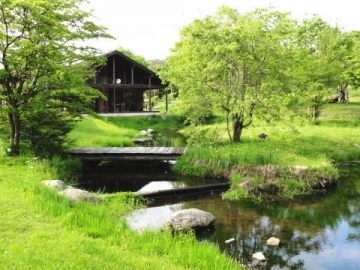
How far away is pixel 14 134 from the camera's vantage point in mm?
20016

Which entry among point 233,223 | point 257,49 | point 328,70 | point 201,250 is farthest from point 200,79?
point 328,70

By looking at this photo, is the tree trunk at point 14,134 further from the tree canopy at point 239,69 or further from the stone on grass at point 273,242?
the stone on grass at point 273,242

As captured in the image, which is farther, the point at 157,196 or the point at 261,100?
the point at 261,100

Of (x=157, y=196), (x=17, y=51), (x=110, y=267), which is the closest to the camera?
(x=110, y=267)

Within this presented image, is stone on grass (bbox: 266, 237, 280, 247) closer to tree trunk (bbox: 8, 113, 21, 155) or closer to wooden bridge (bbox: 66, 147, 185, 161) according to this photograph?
wooden bridge (bbox: 66, 147, 185, 161)

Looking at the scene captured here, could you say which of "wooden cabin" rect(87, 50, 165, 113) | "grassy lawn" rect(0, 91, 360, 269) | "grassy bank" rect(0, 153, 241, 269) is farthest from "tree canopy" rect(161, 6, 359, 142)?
"wooden cabin" rect(87, 50, 165, 113)

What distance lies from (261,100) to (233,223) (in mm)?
9784

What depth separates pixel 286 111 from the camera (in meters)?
22.2

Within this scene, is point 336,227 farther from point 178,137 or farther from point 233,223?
point 178,137

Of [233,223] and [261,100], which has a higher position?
[261,100]

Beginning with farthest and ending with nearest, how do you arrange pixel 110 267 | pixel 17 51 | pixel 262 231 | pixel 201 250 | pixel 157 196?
pixel 17 51 → pixel 157 196 → pixel 262 231 → pixel 201 250 → pixel 110 267

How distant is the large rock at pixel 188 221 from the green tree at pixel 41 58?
8.81 m

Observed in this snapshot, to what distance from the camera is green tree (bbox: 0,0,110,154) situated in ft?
59.7

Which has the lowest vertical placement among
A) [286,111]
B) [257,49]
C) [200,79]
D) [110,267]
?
[110,267]
